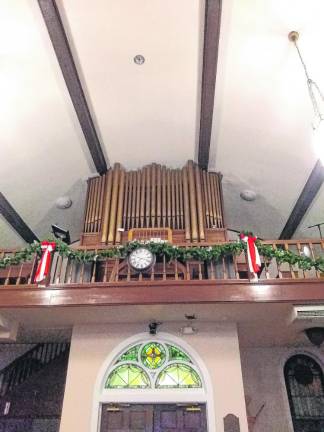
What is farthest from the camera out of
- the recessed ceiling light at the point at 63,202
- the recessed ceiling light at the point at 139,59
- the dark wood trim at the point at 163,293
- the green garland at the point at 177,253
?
the recessed ceiling light at the point at 63,202

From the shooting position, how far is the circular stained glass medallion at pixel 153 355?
492 centimetres

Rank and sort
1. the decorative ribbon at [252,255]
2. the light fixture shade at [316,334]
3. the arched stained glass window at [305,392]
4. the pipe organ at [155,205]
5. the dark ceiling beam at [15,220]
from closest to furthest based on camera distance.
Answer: the decorative ribbon at [252,255], the light fixture shade at [316,334], the arched stained glass window at [305,392], the pipe organ at [155,205], the dark ceiling beam at [15,220]

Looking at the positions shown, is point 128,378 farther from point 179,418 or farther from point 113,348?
point 179,418

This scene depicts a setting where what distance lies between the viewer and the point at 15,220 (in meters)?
7.82

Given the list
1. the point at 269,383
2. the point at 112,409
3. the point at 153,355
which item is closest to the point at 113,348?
the point at 153,355

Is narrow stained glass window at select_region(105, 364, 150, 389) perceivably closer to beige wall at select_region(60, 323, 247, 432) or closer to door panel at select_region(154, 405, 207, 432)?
beige wall at select_region(60, 323, 247, 432)

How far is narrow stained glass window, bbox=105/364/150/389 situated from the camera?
189 inches

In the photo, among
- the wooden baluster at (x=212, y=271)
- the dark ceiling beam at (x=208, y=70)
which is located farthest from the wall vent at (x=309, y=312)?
the dark ceiling beam at (x=208, y=70)

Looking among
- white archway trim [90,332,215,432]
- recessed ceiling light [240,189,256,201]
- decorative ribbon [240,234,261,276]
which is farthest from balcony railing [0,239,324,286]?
recessed ceiling light [240,189,256,201]

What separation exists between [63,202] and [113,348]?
411cm

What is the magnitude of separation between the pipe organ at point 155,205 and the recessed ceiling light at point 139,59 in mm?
2457

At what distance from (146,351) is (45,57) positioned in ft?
14.8

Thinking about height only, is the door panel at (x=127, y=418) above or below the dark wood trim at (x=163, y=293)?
below

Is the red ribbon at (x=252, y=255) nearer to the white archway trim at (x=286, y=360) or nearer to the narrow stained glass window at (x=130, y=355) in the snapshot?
the narrow stained glass window at (x=130, y=355)
